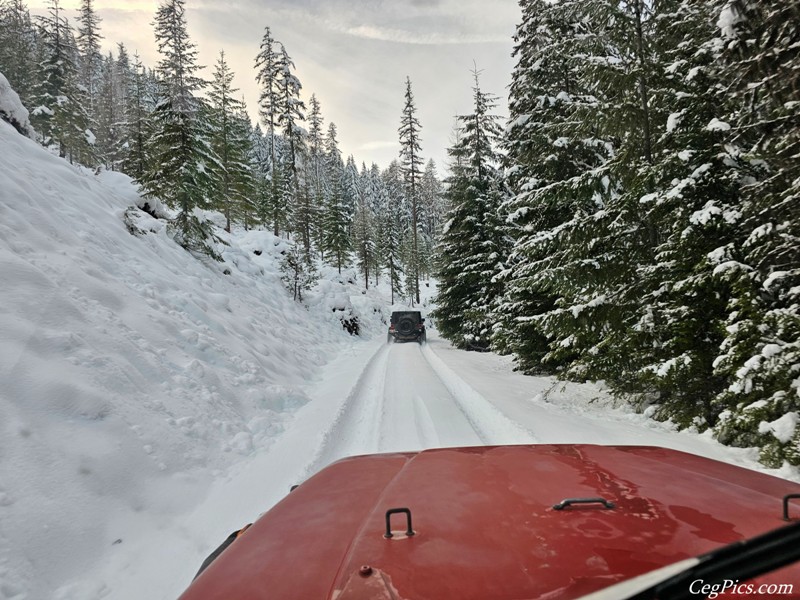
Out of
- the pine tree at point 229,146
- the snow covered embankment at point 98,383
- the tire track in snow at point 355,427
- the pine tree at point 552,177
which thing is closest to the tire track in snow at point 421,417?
the tire track in snow at point 355,427

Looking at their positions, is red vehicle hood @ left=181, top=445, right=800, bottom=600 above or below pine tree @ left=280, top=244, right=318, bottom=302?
below

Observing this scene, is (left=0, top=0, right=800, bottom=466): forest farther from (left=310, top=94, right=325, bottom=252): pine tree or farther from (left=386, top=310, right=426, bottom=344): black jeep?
(left=310, top=94, right=325, bottom=252): pine tree

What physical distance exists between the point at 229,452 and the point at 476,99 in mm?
20854

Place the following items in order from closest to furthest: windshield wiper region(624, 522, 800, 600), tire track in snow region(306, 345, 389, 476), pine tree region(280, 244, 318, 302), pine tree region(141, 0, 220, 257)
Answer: windshield wiper region(624, 522, 800, 600) < tire track in snow region(306, 345, 389, 476) < pine tree region(141, 0, 220, 257) < pine tree region(280, 244, 318, 302)

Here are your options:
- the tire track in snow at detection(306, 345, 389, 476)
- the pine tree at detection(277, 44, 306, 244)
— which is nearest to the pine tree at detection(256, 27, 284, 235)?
the pine tree at detection(277, 44, 306, 244)

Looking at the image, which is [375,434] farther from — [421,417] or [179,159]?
[179,159]

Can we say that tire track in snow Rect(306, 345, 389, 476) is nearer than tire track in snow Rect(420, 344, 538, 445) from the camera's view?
Yes

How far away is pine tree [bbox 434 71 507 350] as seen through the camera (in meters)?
18.0

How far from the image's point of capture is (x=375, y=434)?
650 centimetres

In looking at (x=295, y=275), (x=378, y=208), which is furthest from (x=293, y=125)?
(x=378, y=208)

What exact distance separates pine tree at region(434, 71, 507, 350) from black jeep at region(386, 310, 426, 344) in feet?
8.91

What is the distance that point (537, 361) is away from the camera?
11.4 metres

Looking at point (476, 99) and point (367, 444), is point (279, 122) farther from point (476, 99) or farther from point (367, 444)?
point (367, 444)

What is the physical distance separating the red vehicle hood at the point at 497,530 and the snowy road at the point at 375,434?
2.20 meters
